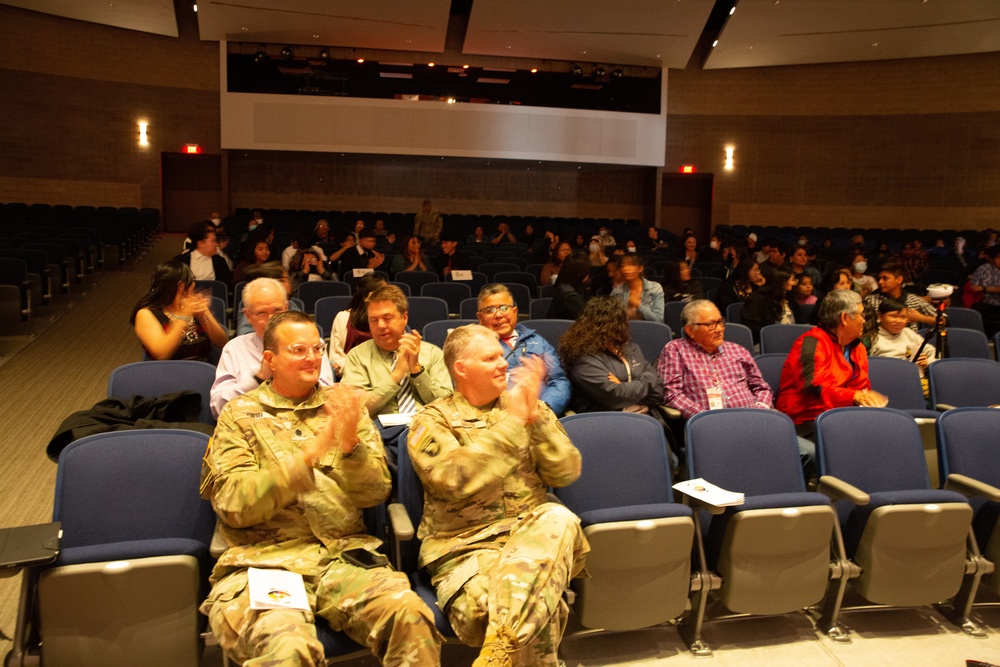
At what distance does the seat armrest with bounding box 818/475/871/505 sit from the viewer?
293 centimetres

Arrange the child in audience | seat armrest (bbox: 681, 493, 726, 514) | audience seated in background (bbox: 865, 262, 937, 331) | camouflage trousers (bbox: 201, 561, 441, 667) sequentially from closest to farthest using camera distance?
1. camouflage trousers (bbox: 201, 561, 441, 667)
2. seat armrest (bbox: 681, 493, 726, 514)
3. audience seated in background (bbox: 865, 262, 937, 331)
4. the child in audience

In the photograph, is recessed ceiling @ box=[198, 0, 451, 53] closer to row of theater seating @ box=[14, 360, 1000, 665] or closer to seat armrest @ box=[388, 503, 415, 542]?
row of theater seating @ box=[14, 360, 1000, 665]

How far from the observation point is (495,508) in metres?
2.62

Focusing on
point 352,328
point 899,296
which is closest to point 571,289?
point 352,328

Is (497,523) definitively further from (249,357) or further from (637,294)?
(637,294)

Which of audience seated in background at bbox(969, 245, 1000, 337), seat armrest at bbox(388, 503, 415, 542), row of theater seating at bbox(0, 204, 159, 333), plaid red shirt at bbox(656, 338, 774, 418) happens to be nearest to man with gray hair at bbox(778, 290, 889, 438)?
plaid red shirt at bbox(656, 338, 774, 418)

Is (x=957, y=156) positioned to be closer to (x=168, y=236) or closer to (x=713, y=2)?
(x=713, y=2)

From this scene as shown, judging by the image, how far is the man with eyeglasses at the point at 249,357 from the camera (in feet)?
10.5

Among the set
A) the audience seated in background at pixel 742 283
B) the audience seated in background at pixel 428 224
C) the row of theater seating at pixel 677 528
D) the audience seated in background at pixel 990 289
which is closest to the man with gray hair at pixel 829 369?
the row of theater seating at pixel 677 528

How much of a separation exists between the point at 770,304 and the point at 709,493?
306cm

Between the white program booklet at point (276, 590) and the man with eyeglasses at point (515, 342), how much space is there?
67.8 inches

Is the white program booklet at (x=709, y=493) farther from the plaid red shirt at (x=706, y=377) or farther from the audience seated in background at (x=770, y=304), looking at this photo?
the audience seated in background at (x=770, y=304)

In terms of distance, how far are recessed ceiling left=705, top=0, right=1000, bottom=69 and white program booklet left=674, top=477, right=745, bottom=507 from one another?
11.6m

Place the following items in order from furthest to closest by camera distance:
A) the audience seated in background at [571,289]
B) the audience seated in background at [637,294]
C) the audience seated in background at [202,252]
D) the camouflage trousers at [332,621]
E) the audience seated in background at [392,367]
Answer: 1. the audience seated in background at [202,252]
2. the audience seated in background at [637,294]
3. the audience seated in background at [571,289]
4. the audience seated in background at [392,367]
5. the camouflage trousers at [332,621]
